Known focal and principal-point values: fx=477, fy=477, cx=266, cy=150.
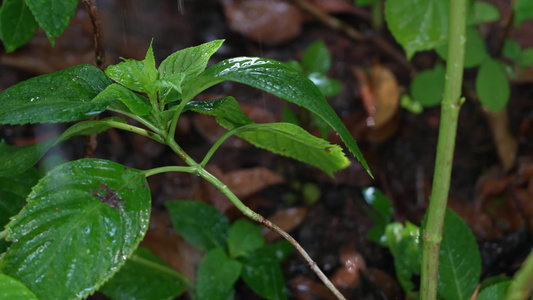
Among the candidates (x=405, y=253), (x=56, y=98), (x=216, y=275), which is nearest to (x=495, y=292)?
(x=405, y=253)

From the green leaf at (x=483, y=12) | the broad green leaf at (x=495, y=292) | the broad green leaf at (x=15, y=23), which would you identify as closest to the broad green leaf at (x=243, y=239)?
the broad green leaf at (x=495, y=292)

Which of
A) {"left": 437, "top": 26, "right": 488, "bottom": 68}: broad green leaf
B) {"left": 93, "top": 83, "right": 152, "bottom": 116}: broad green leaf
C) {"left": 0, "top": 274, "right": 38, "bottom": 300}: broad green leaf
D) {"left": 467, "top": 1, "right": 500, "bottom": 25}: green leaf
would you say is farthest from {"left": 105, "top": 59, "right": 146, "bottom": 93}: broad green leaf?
{"left": 467, "top": 1, "right": 500, "bottom": 25}: green leaf

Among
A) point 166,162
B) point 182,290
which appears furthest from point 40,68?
point 182,290

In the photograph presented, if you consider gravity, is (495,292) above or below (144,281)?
above

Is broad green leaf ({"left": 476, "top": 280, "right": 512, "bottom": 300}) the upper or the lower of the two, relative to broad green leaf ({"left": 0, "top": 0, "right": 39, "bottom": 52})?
lower

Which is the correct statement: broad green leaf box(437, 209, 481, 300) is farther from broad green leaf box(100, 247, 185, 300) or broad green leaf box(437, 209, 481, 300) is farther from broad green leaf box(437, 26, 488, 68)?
broad green leaf box(437, 26, 488, 68)

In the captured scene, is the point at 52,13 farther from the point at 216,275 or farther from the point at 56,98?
the point at 216,275

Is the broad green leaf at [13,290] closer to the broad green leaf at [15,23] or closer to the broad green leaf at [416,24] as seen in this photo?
the broad green leaf at [15,23]
